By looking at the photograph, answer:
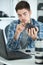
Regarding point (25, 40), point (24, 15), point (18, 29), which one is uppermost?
point (24, 15)

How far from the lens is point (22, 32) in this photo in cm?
296

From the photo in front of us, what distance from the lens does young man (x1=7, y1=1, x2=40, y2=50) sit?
9.53 feet

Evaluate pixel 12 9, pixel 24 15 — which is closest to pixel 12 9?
pixel 12 9

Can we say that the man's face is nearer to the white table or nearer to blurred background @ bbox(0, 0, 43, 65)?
blurred background @ bbox(0, 0, 43, 65)

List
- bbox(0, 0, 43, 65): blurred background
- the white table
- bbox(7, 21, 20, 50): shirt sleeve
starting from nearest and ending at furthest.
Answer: the white table
bbox(7, 21, 20, 50): shirt sleeve
bbox(0, 0, 43, 65): blurred background

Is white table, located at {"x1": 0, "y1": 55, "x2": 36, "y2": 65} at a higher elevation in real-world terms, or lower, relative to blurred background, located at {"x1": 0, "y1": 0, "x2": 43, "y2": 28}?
lower

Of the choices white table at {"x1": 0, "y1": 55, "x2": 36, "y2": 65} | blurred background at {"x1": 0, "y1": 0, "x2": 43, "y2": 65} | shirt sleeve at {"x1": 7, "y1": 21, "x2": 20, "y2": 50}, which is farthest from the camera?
blurred background at {"x1": 0, "y1": 0, "x2": 43, "y2": 65}

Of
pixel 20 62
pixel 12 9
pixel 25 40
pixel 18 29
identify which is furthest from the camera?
pixel 12 9

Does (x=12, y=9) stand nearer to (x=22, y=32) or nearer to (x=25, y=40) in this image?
(x=22, y=32)

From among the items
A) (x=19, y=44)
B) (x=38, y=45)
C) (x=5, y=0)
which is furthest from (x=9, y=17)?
(x=38, y=45)

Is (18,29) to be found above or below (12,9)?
below

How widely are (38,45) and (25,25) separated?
3.20ft

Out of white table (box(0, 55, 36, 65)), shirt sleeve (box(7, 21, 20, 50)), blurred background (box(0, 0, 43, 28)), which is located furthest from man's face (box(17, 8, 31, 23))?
white table (box(0, 55, 36, 65))

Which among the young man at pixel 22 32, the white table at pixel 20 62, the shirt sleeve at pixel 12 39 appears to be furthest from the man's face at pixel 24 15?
the white table at pixel 20 62
